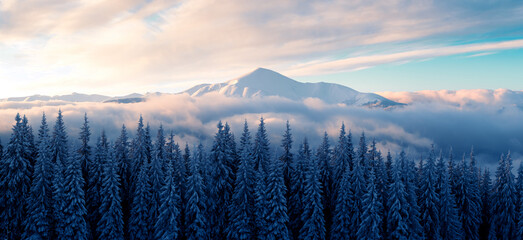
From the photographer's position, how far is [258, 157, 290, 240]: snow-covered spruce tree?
1700 inches

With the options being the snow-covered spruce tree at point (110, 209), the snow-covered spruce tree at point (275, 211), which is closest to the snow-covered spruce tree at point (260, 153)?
the snow-covered spruce tree at point (275, 211)

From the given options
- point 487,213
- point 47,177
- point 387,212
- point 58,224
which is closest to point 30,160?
point 47,177

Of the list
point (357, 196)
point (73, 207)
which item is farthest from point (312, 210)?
point (73, 207)

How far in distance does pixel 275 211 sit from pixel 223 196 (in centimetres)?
838

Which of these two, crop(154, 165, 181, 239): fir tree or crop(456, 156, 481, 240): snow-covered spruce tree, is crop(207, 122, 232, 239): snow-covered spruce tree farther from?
crop(456, 156, 481, 240): snow-covered spruce tree

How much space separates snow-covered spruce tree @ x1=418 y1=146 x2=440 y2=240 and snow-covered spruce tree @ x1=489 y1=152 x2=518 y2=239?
47.5 feet

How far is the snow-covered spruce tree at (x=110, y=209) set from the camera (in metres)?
42.5

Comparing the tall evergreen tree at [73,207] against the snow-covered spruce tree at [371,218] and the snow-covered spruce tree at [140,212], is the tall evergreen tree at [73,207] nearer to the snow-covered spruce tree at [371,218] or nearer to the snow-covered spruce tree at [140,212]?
the snow-covered spruce tree at [140,212]

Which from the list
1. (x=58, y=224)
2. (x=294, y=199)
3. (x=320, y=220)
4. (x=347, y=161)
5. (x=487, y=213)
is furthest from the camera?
(x=487, y=213)

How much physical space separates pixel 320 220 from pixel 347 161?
37.7ft

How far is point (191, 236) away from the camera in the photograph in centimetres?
4275

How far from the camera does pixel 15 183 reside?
4131 centimetres

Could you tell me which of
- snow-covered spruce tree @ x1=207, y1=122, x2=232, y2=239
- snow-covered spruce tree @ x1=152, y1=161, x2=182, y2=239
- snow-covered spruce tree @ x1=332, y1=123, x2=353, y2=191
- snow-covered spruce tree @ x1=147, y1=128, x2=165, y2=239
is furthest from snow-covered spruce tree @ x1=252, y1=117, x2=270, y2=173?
snow-covered spruce tree @ x1=147, y1=128, x2=165, y2=239

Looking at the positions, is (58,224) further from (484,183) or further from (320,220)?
(484,183)
